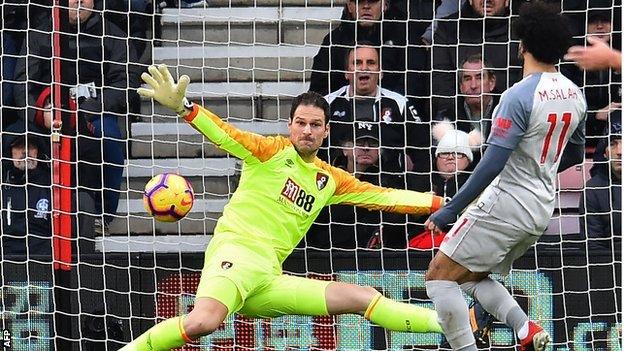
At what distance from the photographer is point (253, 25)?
10695mm

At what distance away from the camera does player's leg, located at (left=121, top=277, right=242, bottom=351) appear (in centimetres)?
825

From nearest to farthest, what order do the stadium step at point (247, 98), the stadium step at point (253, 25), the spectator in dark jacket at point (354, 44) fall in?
the spectator in dark jacket at point (354, 44)
the stadium step at point (247, 98)
the stadium step at point (253, 25)

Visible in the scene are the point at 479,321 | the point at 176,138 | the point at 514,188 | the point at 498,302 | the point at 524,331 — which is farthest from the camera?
the point at 176,138

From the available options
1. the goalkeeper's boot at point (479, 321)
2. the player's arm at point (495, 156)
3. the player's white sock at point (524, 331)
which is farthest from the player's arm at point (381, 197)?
the player's arm at point (495, 156)

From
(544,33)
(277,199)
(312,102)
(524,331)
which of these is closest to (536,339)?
(524,331)

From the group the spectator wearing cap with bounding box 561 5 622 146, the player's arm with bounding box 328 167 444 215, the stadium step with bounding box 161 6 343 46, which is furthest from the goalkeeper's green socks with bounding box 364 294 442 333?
the stadium step with bounding box 161 6 343 46

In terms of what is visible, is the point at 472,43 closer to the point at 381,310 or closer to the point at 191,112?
the point at 381,310

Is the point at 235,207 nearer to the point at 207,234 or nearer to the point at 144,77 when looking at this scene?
the point at 144,77

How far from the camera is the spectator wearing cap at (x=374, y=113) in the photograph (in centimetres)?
1007

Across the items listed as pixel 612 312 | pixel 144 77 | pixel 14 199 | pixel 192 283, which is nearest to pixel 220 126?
pixel 144 77

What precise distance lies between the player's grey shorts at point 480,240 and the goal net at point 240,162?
6.39ft

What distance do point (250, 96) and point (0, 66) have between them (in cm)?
168

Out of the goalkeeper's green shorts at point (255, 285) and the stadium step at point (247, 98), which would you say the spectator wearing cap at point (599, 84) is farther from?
the goalkeeper's green shorts at point (255, 285)

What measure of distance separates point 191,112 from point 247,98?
223 cm
